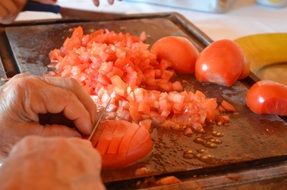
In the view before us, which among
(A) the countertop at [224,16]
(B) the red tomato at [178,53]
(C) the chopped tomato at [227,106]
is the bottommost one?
(A) the countertop at [224,16]

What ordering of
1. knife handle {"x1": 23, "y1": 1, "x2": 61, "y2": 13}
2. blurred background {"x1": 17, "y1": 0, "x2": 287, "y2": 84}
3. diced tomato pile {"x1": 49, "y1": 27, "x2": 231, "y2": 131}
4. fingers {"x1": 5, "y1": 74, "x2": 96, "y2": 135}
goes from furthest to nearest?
blurred background {"x1": 17, "y1": 0, "x2": 287, "y2": 84} < knife handle {"x1": 23, "y1": 1, "x2": 61, "y2": 13} < diced tomato pile {"x1": 49, "y1": 27, "x2": 231, "y2": 131} < fingers {"x1": 5, "y1": 74, "x2": 96, "y2": 135}

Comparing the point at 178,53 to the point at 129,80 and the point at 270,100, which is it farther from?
the point at 270,100

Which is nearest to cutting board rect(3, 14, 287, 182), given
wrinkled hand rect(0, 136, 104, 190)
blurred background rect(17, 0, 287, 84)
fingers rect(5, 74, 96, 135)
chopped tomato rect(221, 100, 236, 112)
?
chopped tomato rect(221, 100, 236, 112)

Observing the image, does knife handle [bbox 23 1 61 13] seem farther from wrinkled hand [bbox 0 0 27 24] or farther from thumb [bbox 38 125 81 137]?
thumb [bbox 38 125 81 137]

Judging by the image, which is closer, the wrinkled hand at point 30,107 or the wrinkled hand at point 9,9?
the wrinkled hand at point 30,107

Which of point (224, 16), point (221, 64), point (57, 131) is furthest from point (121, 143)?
point (224, 16)

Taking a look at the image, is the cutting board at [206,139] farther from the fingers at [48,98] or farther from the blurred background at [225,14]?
the blurred background at [225,14]

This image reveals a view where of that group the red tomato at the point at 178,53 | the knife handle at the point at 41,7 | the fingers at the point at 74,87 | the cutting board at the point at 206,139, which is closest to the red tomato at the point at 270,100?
the cutting board at the point at 206,139

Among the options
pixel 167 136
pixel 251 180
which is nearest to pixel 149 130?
pixel 167 136

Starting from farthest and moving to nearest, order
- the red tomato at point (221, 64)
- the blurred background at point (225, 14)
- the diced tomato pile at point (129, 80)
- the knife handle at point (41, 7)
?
the blurred background at point (225, 14) → the knife handle at point (41, 7) → the red tomato at point (221, 64) → the diced tomato pile at point (129, 80)
